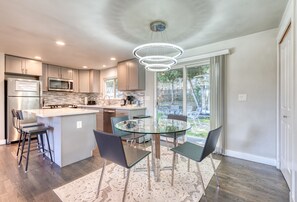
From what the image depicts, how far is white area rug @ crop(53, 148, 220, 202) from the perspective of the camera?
1683 millimetres

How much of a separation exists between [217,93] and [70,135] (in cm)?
293

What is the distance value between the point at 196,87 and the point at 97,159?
8.73ft

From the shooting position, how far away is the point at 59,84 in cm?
510

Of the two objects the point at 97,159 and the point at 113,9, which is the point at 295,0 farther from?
the point at 97,159

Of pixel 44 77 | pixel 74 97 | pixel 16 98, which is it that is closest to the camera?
pixel 16 98

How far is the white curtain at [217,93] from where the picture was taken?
2.95 m

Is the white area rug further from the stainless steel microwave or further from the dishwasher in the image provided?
the stainless steel microwave

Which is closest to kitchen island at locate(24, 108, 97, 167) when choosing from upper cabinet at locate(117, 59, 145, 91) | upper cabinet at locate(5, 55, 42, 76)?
upper cabinet at locate(117, 59, 145, 91)

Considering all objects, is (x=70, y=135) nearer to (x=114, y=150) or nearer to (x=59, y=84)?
(x=114, y=150)

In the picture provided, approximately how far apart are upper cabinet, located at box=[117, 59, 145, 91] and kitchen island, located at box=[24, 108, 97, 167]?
165cm

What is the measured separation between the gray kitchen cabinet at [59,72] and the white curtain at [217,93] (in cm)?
486

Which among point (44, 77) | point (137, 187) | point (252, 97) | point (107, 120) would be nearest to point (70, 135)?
point (137, 187)

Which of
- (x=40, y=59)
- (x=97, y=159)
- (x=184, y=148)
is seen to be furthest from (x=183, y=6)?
(x=40, y=59)

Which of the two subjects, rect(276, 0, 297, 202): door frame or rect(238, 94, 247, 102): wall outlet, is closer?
rect(276, 0, 297, 202): door frame
